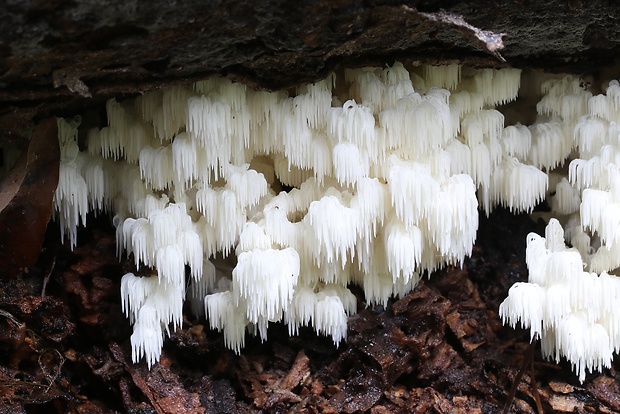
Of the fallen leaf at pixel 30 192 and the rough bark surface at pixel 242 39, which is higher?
the rough bark surface at pixel 242 39

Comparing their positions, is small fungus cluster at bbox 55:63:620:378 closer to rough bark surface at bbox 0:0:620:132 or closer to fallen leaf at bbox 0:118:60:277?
fallen leaf at bbox 0:118:60:277

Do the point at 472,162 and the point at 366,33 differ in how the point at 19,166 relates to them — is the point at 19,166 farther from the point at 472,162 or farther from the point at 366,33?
the point at 472,162

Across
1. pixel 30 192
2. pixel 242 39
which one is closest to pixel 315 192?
pixel 242 39

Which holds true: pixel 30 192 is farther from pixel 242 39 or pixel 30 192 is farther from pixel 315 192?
pixel 315 192

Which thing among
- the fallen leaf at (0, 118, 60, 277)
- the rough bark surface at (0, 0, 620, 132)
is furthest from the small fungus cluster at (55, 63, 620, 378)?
the rough bark surface at (0, 0, 620, 132)

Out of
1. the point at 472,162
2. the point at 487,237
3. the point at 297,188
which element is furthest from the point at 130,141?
the point at 487,237

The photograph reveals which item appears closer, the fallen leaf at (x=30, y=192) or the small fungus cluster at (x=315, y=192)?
the fallen leaf at (x=30, y=192)

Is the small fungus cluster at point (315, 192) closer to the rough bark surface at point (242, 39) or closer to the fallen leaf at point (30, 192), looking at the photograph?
the fallen leaf at point (30, 192)

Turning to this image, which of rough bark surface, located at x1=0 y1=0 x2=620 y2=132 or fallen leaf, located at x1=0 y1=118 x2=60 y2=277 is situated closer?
rough bark surface, located at x1=0 y1=0 x2=620 y2=132

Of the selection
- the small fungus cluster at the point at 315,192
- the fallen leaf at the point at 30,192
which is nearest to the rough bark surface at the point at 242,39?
the fallen leaf at the point at 30,192
